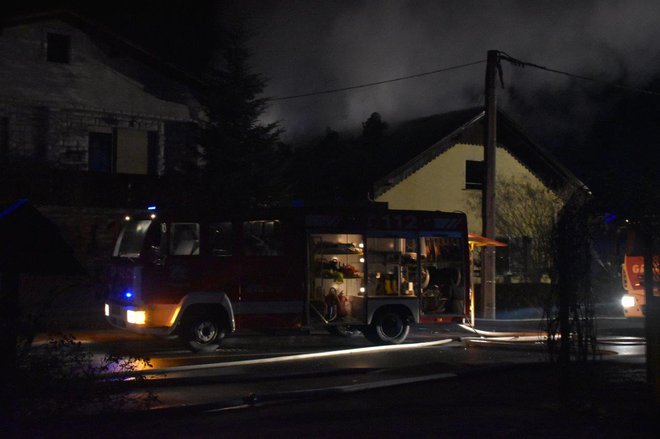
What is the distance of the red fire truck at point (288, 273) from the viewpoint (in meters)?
14.5

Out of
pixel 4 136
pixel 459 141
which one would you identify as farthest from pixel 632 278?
pixel 4 136

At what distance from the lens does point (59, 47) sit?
25984mm

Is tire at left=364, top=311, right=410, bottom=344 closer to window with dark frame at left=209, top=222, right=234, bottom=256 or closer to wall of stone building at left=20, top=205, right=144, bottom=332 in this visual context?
window with dark frame at left=209, top=222, right=234, bottom=256

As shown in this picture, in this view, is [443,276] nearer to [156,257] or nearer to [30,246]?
[156,257]

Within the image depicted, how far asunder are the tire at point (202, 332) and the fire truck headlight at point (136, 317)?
745 mm

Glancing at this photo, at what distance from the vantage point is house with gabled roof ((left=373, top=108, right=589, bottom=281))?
28.9 m

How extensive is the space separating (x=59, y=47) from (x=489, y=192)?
13.7 meters

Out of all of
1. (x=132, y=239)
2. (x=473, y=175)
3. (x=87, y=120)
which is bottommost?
(x=132, y=239)

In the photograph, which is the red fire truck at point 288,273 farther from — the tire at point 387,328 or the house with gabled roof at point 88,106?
the house with gabled roof at point 88,106

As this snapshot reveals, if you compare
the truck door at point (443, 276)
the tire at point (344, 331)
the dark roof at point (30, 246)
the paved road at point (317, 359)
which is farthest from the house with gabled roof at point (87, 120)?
the dark roof at point (30, 246)

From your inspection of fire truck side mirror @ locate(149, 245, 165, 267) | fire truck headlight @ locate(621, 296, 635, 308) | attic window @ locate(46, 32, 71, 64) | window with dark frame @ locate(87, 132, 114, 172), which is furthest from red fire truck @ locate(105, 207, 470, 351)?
attic window @ locate(46, 32, 71, 64)

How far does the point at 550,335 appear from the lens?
9.52 meters

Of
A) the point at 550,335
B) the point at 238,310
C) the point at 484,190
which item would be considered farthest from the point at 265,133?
the point at 550,335

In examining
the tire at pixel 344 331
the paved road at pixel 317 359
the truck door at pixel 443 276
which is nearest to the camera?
the paved road at pixel 317 359
